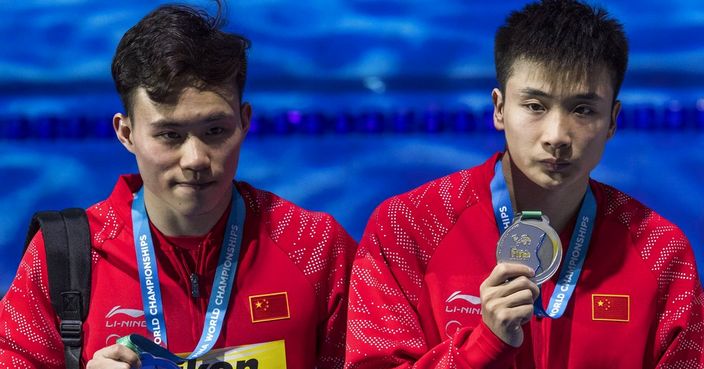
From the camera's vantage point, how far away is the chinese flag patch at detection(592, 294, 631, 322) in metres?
2.85

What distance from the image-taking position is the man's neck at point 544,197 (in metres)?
2.91

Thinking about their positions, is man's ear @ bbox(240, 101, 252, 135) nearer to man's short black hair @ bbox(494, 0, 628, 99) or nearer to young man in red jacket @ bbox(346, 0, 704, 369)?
young man in red jacket @ bbox(346, 0, 704, 369)

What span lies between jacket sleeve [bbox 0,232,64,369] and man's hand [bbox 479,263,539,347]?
105 cm

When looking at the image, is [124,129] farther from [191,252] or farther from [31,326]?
[31,326]

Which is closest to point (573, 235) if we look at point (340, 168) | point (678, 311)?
point (678, 311)

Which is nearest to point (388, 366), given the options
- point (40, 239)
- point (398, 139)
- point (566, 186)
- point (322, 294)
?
point (322, 294)

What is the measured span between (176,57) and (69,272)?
0.57 meters

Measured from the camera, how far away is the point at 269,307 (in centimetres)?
295

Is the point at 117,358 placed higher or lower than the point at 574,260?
lower

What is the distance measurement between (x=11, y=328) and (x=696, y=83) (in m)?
3.11

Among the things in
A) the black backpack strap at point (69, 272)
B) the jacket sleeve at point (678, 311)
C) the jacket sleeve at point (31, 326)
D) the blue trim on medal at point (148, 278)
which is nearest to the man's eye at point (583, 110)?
the jacket sleeve at point (678, 311)

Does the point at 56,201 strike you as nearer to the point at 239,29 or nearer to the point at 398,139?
the point at 239,29

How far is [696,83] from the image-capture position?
4.95 metres

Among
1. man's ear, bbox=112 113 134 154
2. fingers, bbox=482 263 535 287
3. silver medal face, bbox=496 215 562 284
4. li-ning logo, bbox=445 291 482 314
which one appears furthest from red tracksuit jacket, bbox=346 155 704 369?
man's ear, bbox=112 113 134 154
